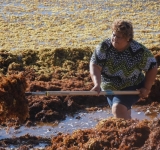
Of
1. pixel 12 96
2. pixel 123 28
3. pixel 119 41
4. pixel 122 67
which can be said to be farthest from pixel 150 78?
pixel 12 96

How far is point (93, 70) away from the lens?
5.91m

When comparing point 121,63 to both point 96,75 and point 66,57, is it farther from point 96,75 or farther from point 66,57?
point 66,57

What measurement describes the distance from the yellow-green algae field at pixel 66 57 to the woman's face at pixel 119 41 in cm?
106

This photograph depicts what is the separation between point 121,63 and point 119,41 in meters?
0.35

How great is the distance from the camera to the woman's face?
18.8 ft

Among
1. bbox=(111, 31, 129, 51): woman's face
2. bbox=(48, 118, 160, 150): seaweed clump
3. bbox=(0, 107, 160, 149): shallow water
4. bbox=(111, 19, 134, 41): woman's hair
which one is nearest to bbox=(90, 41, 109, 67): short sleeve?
bbox=(111, 31, 129, 51): woman's face

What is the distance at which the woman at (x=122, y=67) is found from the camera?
584 cm

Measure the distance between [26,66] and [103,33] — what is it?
3291mm

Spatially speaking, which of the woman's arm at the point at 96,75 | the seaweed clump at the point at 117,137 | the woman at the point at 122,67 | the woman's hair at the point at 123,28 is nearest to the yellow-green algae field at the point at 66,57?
the seaweed clump at the point at 117,137

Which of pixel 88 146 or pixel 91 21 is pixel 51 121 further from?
pixel 91 21

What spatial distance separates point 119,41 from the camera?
5762mm

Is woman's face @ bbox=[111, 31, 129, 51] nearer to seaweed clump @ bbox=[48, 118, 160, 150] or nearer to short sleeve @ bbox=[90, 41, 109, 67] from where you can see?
short sleeve @ bbox=[90, 41, 109, 67]

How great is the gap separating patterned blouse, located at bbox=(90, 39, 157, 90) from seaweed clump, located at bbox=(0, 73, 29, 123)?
92 centimetres

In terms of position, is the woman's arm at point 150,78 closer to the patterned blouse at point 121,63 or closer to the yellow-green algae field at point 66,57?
the patterned blouse at point 121,63
